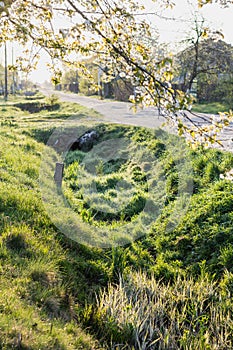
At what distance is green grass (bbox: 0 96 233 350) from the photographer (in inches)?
155

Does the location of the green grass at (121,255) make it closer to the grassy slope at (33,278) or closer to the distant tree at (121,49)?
the grassy slope at (33,278)

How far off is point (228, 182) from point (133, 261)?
2805 millimetres

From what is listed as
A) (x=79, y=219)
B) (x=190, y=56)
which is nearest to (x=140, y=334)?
(x=79, y=219)

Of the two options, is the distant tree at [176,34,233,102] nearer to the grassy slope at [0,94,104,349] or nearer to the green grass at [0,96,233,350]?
the green grass at [0,96,233,350]

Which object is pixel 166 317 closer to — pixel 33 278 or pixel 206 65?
pixel 33 278

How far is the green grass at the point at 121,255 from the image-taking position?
3939mm

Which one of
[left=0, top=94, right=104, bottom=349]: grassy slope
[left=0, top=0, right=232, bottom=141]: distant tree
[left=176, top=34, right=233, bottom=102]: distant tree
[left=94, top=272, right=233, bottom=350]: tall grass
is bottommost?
[left=94, top=272, right=233, bottom=350]: tall grass

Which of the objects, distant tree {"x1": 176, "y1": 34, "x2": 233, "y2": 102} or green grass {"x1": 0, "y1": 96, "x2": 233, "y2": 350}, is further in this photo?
distant tree {"x1": 176, "y1": 34, "x2": 233, "y2": 102}

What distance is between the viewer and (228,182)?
7.16 metres

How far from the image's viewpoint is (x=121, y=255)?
19.5ft

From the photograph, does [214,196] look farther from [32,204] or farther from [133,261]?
[32,204]

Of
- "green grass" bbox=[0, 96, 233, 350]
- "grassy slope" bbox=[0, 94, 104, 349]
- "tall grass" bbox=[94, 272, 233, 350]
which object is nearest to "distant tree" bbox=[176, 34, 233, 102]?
"green grass" bbox=[0, 96, 233, 350]

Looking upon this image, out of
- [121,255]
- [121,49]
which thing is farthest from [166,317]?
[121,49]

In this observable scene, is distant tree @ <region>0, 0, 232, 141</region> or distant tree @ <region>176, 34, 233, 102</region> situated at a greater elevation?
distant tree @ <region>176, 34, 233, 102</region>
